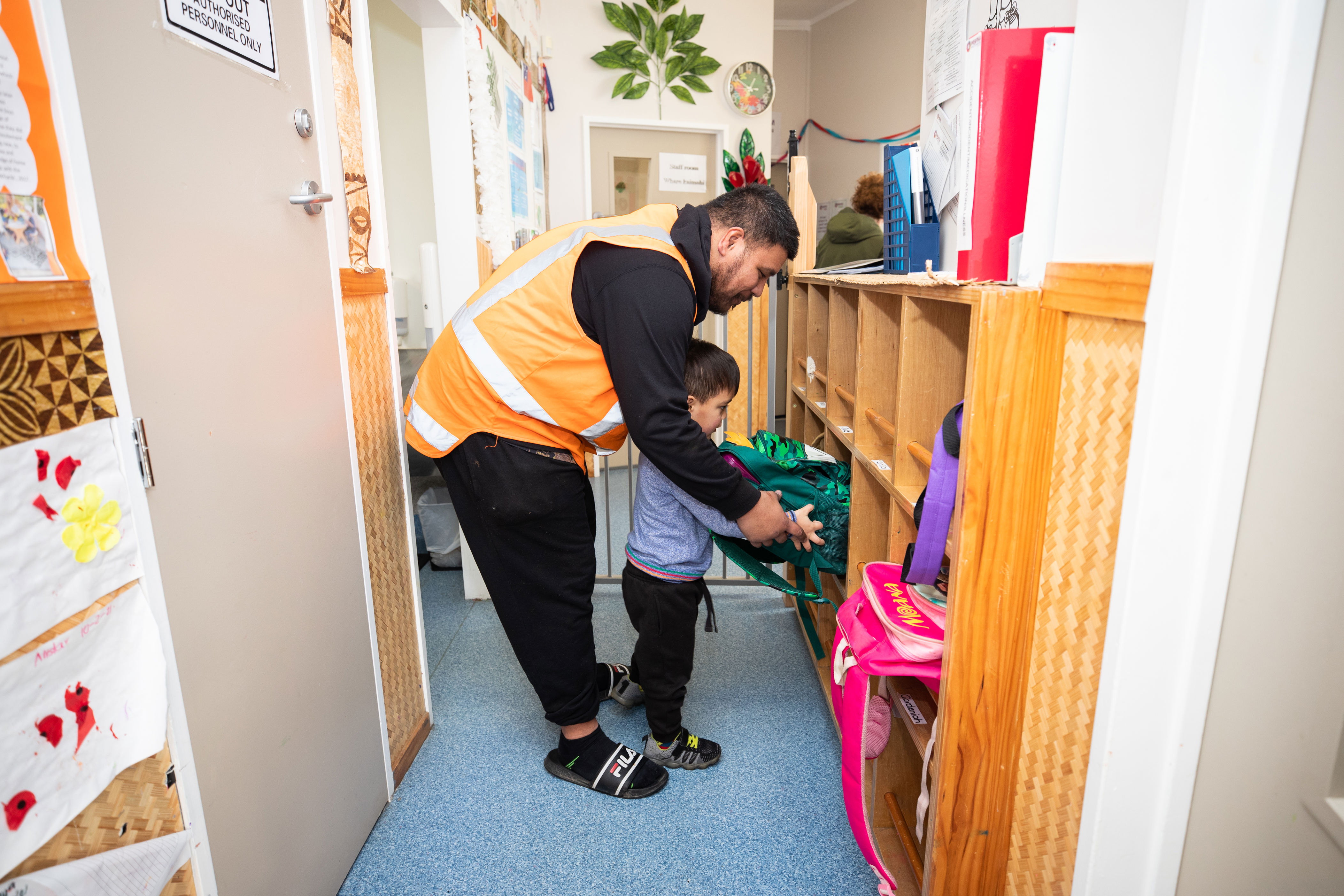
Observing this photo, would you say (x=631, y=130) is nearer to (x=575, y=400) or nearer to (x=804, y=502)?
(x=804, y=502)

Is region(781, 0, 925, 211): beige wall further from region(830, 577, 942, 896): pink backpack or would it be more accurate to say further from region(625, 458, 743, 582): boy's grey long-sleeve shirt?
region(830, 577, 942, 896): pink backpack

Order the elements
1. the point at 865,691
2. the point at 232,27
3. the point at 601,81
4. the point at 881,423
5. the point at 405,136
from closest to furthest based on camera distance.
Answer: the point at 232,27
the point at 865,691
the point at 881,423
the point at 405,136
the point at 601,81

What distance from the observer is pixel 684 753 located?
1882mm

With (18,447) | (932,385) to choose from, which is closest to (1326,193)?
(932,385)

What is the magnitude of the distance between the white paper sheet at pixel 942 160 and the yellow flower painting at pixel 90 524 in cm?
145

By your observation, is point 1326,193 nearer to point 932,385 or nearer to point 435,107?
point 932,385

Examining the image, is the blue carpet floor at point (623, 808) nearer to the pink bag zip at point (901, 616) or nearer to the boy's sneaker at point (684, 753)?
the boy's sneaker at point (684, 753)

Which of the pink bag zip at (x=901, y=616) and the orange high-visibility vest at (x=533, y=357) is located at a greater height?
the orange high-visibility vest at (x=533, y=357)

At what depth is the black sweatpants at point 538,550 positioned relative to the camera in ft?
5.12

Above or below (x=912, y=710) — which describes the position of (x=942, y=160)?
above

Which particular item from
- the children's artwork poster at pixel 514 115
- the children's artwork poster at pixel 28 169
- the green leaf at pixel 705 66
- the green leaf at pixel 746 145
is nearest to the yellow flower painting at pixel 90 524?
the children's artwork poster at pixel 28 169

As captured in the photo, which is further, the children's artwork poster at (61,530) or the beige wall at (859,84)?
the beige wall at (859,84)

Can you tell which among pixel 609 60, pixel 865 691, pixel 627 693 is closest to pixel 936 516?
pixel 865 691

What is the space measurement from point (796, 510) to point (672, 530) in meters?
0.32
